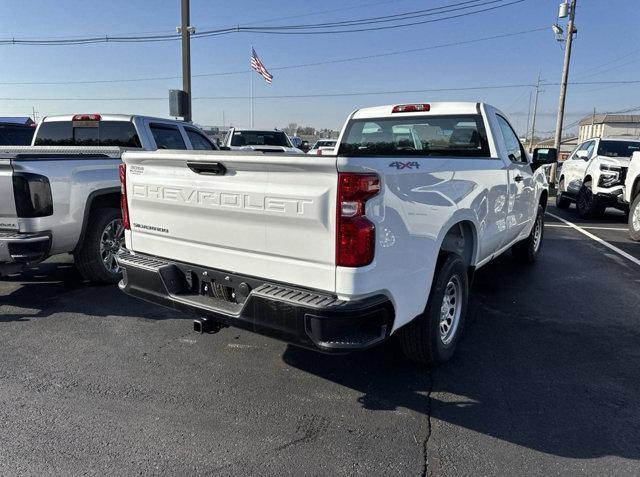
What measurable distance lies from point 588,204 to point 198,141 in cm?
953

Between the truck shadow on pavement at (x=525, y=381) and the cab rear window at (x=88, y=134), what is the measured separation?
13.9 ft

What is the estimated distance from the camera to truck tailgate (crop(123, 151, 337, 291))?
8.74ft

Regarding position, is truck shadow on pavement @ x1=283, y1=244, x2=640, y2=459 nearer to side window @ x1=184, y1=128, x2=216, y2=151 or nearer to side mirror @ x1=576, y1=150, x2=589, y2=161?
side window @ x1=184, y1=128, x2=216, y2=151

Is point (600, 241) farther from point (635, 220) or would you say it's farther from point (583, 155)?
point (583, 155)

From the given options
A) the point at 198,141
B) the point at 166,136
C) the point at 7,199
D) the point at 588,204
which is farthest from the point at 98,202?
the point at 588,204

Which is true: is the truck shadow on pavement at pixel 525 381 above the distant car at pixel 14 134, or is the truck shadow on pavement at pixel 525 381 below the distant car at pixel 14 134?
below

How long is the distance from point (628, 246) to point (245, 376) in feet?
25.8

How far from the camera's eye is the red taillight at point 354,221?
2.53 metres

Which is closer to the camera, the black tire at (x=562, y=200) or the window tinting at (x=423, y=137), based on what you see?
the window tinting at (x=423, y=137)

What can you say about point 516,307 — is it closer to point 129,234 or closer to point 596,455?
point 596,455

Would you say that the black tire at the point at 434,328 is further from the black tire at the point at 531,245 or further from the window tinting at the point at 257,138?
the window tinting at the point at 257,138

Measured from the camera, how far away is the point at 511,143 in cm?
537

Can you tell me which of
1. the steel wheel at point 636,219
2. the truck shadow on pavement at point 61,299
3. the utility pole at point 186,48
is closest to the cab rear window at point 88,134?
the truck shadow on pavement at point 61,299

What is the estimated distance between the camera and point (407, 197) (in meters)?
2.84
